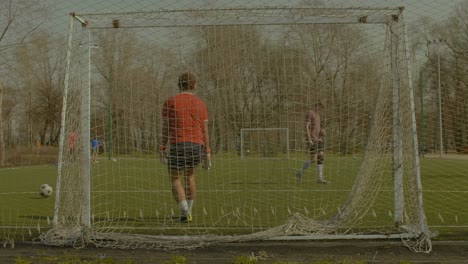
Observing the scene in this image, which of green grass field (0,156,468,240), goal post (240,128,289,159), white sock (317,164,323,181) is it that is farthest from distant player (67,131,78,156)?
white sock (317,164,323,181)

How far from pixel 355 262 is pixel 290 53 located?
301cm

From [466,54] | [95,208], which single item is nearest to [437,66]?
[466,54]

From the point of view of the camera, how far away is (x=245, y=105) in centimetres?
725

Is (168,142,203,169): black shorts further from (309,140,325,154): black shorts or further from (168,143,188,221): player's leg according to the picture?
(309,140,325,154): black shorts

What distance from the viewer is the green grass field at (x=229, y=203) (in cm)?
686

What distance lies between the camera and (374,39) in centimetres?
661

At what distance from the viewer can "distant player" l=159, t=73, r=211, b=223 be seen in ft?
22.0

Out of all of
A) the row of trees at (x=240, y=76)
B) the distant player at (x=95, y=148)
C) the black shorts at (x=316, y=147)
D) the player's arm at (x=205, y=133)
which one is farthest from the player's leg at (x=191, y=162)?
the black shorts at (x=316, y=147)

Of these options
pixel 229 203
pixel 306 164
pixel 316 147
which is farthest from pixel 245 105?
pixel 306 164

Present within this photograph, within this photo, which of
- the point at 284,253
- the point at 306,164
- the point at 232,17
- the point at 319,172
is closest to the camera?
the point at 284,253

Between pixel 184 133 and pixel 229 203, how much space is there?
110 inches

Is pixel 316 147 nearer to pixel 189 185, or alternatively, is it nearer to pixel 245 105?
pixel 245 105

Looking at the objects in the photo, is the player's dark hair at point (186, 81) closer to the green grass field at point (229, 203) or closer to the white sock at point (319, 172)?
the green grass field at point (229, 203)

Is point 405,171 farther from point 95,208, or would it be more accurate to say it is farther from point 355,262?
point 95,208
